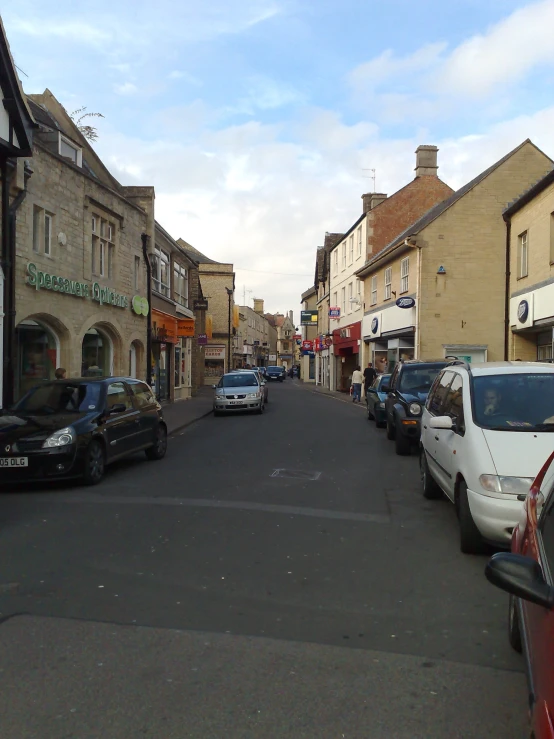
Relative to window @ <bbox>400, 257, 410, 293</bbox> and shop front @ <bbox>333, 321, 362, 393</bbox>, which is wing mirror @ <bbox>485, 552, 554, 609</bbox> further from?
shop front @ <bbox>333, 321, 362, 393</bbox>

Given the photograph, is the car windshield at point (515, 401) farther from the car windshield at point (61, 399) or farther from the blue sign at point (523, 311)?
the blue sign at point (523, 311)

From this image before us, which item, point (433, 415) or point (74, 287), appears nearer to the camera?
point (433, 415)

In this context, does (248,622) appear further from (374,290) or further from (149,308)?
(374,290)

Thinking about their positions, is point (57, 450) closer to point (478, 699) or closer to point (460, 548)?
point (460, 548)

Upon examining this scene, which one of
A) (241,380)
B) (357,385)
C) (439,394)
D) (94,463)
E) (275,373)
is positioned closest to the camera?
(439,394)

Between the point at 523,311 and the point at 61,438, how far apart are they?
51.4 feet

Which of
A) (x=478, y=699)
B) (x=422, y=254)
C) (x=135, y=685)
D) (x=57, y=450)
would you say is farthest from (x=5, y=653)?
(x=422, y=254)

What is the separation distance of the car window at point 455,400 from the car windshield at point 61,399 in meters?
5.31

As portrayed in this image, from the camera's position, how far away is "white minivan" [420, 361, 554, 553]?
5332 mm

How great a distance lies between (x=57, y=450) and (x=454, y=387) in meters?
5.25

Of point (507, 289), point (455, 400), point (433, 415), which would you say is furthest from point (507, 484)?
point (507, 289)

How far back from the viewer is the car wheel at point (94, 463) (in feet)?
29.8

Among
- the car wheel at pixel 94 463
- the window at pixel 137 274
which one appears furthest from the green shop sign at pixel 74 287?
the car wheel at pixel 94 463

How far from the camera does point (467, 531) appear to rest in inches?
226
